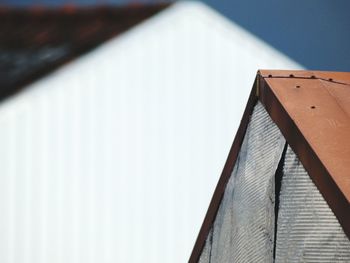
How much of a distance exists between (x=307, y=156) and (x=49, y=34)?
16.7ft

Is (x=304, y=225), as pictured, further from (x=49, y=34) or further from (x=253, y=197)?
(x=49, y=34)

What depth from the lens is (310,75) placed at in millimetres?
2889

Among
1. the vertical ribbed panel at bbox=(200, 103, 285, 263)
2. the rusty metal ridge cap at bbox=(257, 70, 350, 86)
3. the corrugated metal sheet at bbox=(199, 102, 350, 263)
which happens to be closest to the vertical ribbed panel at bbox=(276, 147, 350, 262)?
the corrugated metal sheet at bbox=(199, 102, 350, 263)

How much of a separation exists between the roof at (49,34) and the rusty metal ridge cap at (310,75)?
3474 mm

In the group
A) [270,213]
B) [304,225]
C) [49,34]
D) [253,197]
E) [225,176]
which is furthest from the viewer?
[49,34]

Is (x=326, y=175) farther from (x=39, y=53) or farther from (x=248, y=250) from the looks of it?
(x=39, y=53)

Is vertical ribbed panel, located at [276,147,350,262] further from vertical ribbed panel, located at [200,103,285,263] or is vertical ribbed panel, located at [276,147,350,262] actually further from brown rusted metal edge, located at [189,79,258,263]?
brown rusted metal edge, located at [189,79,258,263]

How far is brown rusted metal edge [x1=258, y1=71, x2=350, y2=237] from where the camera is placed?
6.43 feet

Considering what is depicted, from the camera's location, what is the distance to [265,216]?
2.68m

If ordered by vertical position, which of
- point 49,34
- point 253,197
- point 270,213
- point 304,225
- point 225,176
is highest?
point 49,34

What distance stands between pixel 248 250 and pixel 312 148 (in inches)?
30.2

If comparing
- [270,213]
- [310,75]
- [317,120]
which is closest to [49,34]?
[310,75]

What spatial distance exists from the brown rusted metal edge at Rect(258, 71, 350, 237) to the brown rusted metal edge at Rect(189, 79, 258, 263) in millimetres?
175

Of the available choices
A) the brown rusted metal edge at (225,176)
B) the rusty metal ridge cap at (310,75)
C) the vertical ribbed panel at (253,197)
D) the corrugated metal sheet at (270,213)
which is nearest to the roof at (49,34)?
the brown rusted metal edge at (225,176)
